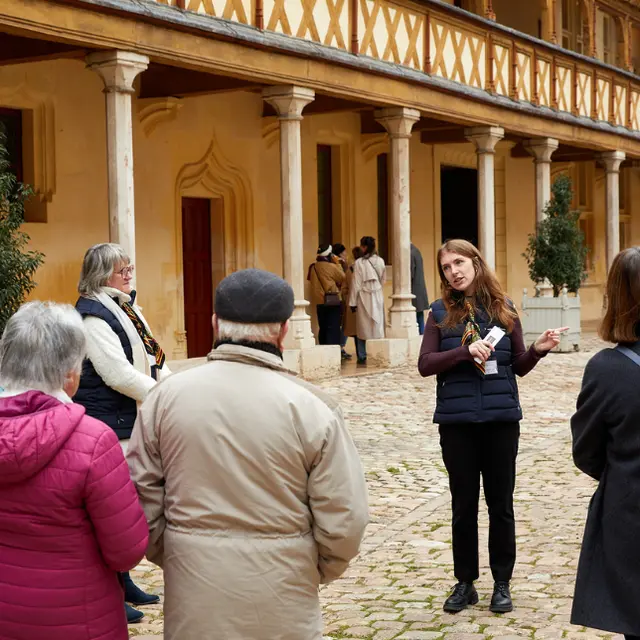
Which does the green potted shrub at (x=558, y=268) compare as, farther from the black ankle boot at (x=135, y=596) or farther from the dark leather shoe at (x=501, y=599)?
the black ankle boot at (x=135, y=596)

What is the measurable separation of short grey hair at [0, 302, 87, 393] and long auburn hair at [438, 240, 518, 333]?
92.2 inches

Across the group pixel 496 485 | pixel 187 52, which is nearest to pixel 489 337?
pixel 496 485

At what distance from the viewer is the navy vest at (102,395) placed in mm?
4668

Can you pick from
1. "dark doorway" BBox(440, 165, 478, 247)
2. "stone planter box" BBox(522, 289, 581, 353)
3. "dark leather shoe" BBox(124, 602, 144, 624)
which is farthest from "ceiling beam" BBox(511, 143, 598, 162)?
"dark leather shoe" BBox(124, 602, 144, 624)

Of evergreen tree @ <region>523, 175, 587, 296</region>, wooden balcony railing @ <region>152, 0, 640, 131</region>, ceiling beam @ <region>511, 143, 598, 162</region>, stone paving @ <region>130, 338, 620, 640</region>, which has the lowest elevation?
stone paving @ <region>130, 338, 620, 640</region>

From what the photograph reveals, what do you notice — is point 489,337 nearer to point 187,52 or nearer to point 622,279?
point 622,279

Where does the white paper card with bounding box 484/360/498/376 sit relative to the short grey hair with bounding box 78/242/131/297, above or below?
below

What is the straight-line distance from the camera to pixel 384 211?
755 inches

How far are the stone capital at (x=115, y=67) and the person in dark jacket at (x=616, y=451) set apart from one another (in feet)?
25.5

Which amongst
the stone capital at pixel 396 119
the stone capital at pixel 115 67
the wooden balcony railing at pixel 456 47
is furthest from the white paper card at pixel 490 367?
the stone capital at pixel 396 119

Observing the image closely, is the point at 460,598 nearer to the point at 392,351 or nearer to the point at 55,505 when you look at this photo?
the point at 55,505

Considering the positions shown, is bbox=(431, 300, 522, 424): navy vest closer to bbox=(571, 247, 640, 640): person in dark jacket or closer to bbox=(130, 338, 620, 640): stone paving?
bbox=(130, 338, 620, 640): stone paving

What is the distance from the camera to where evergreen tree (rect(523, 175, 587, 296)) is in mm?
17484

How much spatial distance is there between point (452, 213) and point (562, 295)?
433 centimetres
